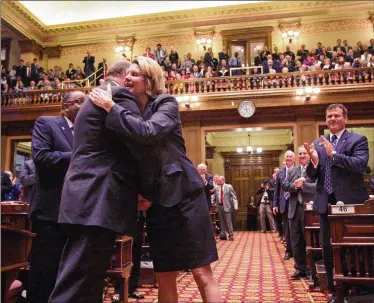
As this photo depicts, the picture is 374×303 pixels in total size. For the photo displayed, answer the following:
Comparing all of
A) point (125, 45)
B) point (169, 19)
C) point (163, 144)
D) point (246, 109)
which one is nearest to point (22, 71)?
point (125, 45)

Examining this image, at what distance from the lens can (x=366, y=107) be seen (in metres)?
10.7

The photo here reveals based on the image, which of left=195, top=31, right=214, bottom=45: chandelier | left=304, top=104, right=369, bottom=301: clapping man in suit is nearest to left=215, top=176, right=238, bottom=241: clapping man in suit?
left=304, top=104, right=369, bottom=301: clapping man in suit

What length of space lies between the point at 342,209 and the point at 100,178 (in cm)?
203

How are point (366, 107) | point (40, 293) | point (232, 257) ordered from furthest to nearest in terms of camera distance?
1. point (366, 107)
2. point (232, 257)
3. point (40, 293)

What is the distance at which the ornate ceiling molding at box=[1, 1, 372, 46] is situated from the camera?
13.3 m

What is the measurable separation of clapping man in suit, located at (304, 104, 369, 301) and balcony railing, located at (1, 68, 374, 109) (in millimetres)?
7835

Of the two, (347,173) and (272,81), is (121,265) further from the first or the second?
(272,81)

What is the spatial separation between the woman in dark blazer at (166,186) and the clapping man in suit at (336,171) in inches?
60.7

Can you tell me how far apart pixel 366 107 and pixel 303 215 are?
7.67 m

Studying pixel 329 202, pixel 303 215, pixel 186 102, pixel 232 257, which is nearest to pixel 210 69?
pixel 186 102

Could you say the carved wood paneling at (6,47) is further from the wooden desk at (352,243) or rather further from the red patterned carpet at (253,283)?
the wooden desk at (352,243)

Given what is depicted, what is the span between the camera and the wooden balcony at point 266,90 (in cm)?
1041

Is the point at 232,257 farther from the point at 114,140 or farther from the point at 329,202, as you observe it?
the point at 114,140

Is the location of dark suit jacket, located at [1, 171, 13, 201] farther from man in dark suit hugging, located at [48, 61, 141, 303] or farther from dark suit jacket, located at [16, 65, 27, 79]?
dark suit jacket, located at [16, 65, 27, 79]
